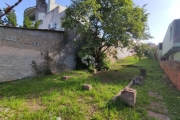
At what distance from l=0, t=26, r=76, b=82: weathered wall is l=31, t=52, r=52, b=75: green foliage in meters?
0.26

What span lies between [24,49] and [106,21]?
5.64 m

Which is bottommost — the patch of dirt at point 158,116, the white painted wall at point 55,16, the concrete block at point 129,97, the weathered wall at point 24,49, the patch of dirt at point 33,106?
the patch of dirt at point 158,116

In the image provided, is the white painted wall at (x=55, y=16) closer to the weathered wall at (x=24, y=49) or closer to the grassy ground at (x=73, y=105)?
the weathered wall at (x=24, y=49)

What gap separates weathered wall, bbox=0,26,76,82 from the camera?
6953mm

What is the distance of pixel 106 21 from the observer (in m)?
8.67

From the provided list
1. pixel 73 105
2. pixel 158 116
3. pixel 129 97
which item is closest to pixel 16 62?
pixel 73 105

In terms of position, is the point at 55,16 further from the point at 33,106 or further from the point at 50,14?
the point at 33,106

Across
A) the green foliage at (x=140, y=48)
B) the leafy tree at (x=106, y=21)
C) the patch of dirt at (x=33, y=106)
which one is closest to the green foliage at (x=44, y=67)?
the leafy tree at (x=106, y=21)

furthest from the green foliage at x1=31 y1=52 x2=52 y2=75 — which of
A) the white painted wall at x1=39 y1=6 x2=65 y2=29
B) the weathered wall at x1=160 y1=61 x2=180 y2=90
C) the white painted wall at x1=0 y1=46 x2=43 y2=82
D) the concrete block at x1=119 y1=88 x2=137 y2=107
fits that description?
the weathered wall at x1=160 y1=61 x2=180 y2=90

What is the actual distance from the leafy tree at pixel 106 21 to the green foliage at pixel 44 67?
2399 mm

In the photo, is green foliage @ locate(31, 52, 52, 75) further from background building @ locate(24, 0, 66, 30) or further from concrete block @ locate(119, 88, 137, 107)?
concrete block @ locate(119, 88, 137, 107)

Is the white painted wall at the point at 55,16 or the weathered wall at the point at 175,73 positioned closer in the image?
the weathered wall at the point at 175,73

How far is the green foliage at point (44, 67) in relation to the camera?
801 centimetres

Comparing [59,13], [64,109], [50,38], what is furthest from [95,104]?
[59,13]
